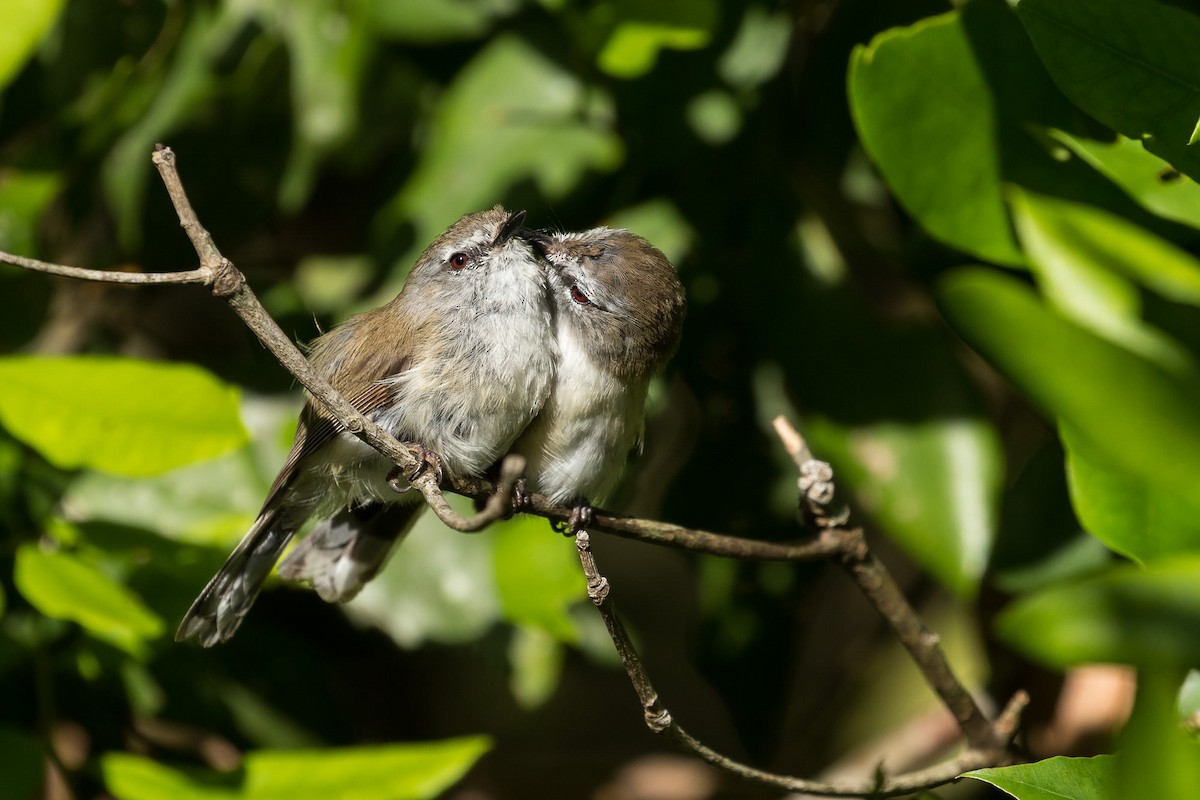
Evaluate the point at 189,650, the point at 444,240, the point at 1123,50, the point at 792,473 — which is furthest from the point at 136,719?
the point at 1123,50

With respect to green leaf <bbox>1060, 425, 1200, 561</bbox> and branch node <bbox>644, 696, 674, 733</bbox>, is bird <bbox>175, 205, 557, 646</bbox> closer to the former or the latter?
branch node <bbox>644, 696, 674, 733</bbox>

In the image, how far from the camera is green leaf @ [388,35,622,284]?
10.2 feet

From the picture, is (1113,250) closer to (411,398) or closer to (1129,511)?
(1129,511)

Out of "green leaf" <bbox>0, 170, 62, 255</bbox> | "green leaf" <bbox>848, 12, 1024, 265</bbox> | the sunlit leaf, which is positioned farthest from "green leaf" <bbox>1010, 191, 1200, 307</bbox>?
"green leaf" <bbox>0, 170, 62, 255</bbox>

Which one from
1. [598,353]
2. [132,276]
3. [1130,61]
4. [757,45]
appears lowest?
[598,353]

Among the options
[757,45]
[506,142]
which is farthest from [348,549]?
[757,45]

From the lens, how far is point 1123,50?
5.69 feet

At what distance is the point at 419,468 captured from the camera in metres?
2.09

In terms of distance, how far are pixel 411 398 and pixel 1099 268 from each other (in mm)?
1723

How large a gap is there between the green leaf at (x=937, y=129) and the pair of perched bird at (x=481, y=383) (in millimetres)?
714

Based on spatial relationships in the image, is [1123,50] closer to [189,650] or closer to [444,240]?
[444,240]

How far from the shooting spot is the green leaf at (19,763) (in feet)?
8.66

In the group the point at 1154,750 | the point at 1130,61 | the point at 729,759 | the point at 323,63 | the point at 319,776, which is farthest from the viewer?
the point at 323,63

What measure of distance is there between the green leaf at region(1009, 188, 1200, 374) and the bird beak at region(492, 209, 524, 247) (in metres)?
1.51
